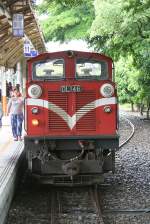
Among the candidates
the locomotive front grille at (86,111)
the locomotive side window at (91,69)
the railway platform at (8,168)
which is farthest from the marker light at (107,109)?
the railway platform at (8,168)

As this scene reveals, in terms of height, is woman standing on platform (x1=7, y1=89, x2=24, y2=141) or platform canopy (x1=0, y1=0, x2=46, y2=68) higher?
platform canopy (x1=0, y1=0, x2=46, y2=68)

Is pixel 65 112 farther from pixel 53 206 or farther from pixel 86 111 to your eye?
pixel 53 206

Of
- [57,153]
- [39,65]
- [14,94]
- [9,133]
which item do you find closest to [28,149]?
[57,153]

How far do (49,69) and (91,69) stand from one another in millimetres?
862

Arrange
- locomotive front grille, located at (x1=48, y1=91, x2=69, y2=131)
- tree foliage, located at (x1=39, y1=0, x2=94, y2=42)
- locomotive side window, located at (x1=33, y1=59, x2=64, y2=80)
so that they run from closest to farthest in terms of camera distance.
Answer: locomotive front grille, located at (x1=48, y1=91, x2=69, y2=131) < locomotive side window, located at (x1=33, y1=59, x2=64, y2=80) < tree foliage, located at (x1=39, y1=0, x2=94, y2=42)

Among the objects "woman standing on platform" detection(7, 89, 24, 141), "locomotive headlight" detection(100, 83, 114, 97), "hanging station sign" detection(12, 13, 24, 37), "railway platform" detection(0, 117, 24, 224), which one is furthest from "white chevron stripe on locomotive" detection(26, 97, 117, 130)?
"hanging station sign" detection(12, 13, 24, 37)

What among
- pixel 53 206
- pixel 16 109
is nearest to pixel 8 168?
pixel 53 206

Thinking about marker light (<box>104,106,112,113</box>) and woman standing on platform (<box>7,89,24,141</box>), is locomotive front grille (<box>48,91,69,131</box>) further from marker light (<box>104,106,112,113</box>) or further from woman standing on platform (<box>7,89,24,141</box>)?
woman standing on platform (<box>7,89,24,141</box>)

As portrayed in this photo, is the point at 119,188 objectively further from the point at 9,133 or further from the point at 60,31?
the point at 60,31

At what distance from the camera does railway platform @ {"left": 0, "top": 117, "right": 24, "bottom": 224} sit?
9539mm

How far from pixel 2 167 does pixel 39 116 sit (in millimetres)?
1345

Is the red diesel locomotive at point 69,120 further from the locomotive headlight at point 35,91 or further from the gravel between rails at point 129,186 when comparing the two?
the gravel between rails at point 129,186

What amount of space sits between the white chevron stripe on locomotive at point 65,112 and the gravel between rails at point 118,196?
5.41 ft

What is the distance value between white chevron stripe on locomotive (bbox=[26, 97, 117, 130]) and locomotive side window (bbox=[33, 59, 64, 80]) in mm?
575
